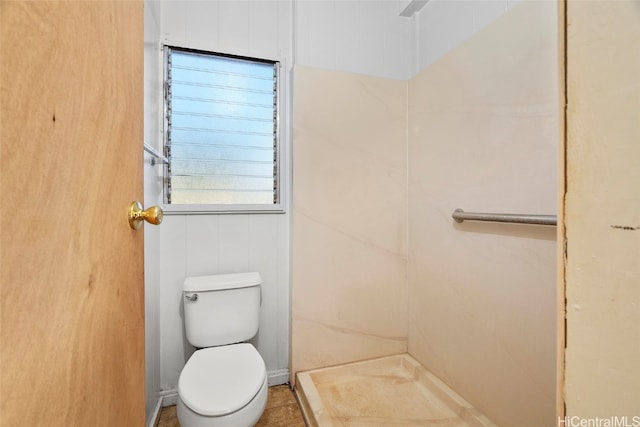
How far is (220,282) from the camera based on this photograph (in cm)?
152

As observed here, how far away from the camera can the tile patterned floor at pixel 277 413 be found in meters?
1.47

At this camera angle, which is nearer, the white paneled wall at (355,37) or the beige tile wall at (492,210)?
the beige tile wall at (492,210)

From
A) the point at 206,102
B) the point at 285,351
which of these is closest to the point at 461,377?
the point at 285,351

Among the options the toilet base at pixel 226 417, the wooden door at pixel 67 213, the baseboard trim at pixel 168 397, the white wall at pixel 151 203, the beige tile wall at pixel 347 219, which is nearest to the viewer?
the wooden door at pixel 67 213

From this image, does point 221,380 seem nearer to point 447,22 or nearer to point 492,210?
point 492,210

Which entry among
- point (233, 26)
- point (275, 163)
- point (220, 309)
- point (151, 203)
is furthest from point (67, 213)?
point (233, 26)

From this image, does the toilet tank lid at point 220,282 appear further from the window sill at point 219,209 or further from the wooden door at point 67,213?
the wooden door at point 67,213

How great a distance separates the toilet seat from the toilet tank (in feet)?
0.29

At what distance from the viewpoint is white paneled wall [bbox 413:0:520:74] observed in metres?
1.44

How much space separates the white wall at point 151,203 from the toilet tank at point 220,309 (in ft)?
0.52

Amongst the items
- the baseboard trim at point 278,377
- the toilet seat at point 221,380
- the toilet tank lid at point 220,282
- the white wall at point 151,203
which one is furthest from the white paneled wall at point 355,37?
the baseboard trim at point 278,377

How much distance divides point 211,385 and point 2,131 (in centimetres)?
118

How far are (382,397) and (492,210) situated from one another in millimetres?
1110

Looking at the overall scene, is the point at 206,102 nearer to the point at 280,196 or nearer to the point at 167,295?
the point at 280,196
